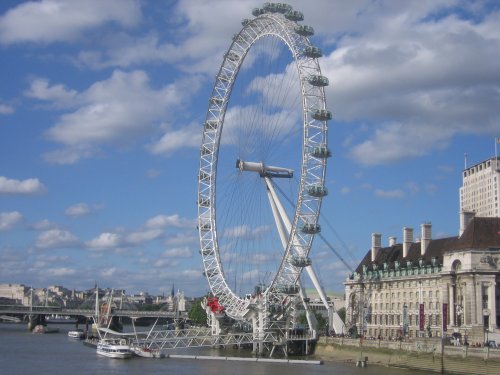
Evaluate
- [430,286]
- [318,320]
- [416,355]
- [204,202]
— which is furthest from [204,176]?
[318,320]

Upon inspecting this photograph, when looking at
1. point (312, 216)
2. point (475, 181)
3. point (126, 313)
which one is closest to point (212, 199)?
point (312, 216)

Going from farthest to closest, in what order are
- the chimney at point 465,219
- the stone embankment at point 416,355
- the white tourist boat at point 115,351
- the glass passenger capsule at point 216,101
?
the glass passenger capsule at point 216,101
the chimney at point 465,219
the white tourist boat at point 115,351
the stone embankment at point 416,355

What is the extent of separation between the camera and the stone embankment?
169 feet

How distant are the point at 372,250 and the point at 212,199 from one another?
20746 mm

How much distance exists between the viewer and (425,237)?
269 feet

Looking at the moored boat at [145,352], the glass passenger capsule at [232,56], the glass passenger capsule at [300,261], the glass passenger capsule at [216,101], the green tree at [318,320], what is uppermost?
the glass passenger capsule at [232,56]

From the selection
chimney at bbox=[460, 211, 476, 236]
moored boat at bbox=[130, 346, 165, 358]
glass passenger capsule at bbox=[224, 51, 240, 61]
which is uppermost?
glass passenger capsule at bbox=[224, 51, 240, 61]

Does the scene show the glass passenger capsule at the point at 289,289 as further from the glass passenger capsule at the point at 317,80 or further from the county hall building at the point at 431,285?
the glass passenger capsule at the point at 317,80

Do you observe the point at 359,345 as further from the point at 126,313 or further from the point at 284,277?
the point at 126,313

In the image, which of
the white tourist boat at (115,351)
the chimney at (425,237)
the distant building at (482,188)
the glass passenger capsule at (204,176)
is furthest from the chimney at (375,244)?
the distant building at (482,188)

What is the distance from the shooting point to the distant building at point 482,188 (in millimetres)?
156125

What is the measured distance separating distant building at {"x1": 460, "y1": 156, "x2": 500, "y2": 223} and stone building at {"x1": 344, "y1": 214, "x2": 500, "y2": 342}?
2761 inches

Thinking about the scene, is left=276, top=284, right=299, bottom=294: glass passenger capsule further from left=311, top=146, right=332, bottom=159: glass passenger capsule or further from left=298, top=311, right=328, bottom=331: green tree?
left=298, top=311, right=328, bottom=331: green tree

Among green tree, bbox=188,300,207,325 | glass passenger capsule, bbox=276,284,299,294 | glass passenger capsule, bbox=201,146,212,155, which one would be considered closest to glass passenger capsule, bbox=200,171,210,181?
glass passenger capsule, bbox=201,146,212,155
